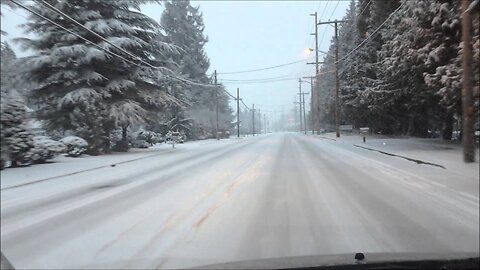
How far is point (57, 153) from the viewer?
4.24m

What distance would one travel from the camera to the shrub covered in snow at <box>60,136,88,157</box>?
4734 mm

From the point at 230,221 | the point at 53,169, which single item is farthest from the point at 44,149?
the point at 230,221

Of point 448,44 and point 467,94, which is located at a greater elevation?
point 448,44

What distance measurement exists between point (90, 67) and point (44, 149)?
950 millimetres

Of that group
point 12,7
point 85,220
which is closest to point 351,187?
point 85,220

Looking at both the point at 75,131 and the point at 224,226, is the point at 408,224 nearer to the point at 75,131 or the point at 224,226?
the point at 224,226

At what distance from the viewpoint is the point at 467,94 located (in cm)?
352

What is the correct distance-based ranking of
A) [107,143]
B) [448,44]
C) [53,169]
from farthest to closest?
1. [107,143]
2. [53,169]
3. [448,44]

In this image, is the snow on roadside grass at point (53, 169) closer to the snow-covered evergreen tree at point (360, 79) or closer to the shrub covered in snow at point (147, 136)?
the shrub covered in snow at point (147, 136)

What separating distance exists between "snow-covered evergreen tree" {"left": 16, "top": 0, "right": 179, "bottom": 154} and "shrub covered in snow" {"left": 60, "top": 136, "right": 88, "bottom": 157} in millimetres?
66

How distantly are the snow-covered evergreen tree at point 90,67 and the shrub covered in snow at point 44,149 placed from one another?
19 centimetres

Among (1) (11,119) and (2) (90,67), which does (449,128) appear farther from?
(1) (11,119)

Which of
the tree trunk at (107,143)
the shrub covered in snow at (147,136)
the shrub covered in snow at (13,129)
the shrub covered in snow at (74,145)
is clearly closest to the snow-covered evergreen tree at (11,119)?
the shrub covered in snow at (13,129)

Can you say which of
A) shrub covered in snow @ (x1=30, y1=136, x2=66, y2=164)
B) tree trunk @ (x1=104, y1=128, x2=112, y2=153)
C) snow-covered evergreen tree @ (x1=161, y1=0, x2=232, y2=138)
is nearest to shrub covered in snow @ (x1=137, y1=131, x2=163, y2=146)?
tree trunk @ (x1=104, y1=128, x2=112, y2=153)
